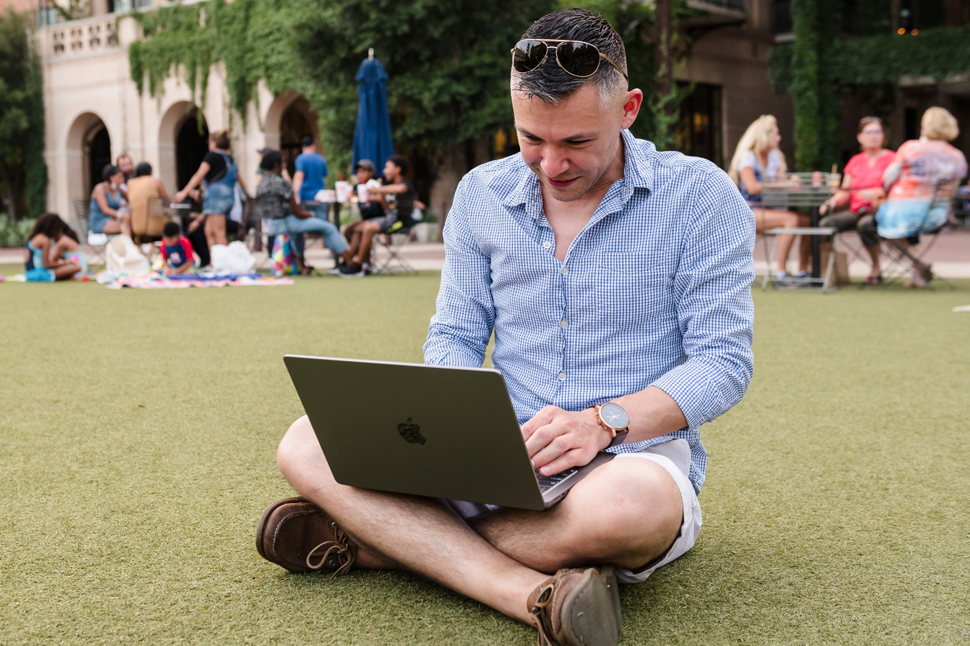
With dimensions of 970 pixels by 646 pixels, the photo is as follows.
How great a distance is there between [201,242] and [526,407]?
10.7 meters

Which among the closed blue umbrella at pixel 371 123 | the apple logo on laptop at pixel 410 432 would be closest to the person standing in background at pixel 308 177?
the closed blue umbrella at pixel 371 123

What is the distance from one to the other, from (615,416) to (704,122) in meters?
23.6

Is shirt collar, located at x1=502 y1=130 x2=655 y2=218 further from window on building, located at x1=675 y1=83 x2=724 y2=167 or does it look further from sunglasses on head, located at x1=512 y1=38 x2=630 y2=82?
window on building, located at x1=675 y1=83 x2=724 y2=167

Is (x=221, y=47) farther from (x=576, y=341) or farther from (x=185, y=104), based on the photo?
(x=576, y=341)

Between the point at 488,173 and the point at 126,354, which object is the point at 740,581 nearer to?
the point at 488,173

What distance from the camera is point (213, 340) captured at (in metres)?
5.79

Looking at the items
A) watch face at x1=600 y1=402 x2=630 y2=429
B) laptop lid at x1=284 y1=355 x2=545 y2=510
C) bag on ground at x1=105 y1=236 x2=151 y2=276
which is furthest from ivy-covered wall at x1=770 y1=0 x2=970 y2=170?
laptop lid at x1=284 y1=355 x2=545 y2=510

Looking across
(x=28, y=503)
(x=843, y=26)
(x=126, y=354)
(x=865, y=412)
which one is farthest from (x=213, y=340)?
(x=843, y=26)

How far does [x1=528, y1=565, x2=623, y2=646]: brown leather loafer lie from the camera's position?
154 centimetres

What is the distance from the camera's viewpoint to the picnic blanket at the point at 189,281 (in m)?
10.0

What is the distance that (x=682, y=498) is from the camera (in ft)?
5.84

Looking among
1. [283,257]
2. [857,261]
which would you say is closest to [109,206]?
[283,257]

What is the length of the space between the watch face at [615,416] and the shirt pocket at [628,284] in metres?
0.23

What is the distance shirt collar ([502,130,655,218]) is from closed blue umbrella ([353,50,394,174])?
10616 mm
